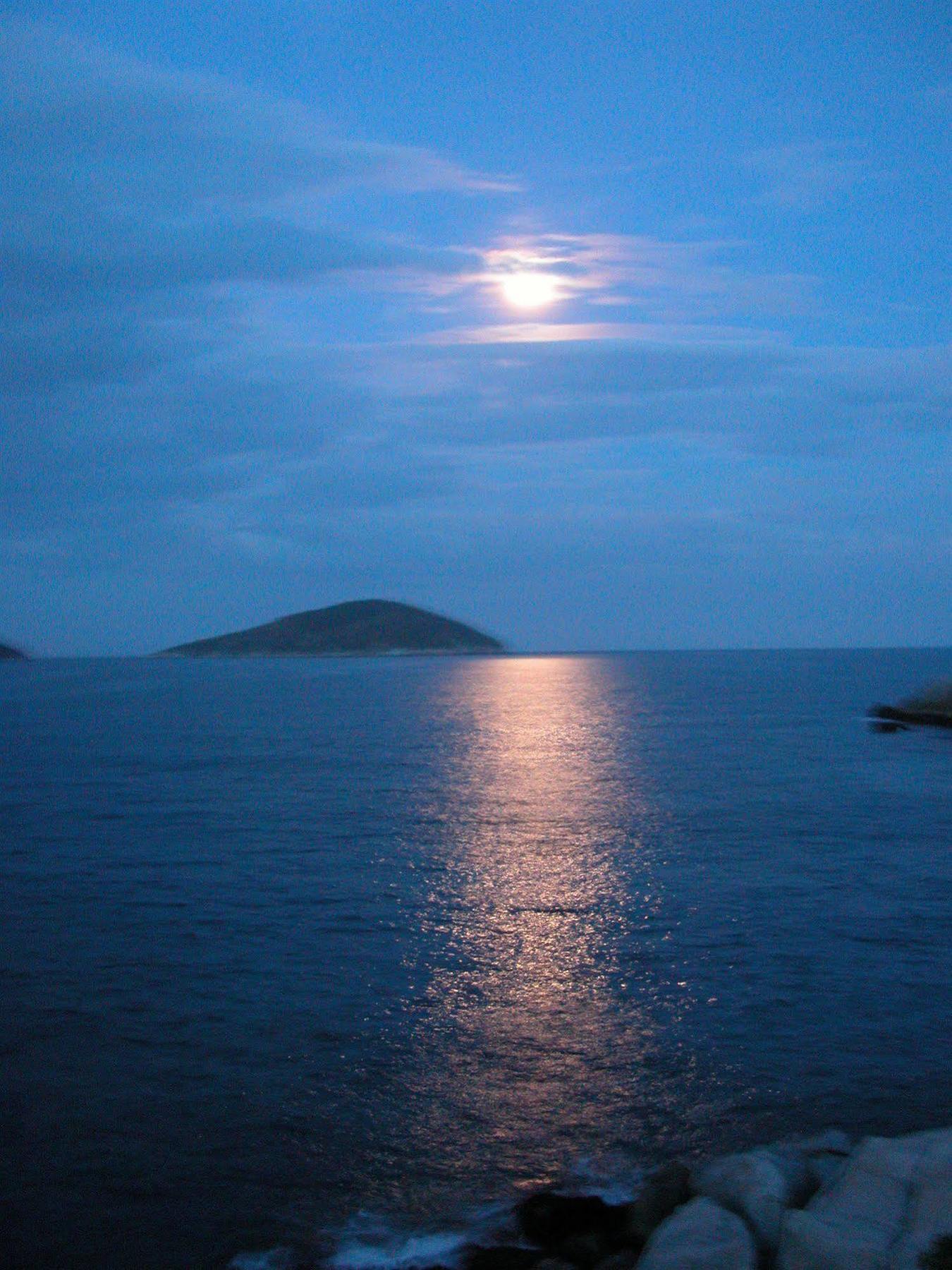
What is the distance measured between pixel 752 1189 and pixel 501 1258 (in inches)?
86.6

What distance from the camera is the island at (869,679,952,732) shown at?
73.8 meters

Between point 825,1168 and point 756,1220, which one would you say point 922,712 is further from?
point 756,1220

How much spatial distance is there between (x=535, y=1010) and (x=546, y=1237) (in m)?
6.24

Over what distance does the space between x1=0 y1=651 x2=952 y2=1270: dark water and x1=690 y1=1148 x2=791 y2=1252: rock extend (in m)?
1.60

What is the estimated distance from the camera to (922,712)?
76.4 meters

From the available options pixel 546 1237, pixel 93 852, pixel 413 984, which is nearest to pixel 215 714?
pixel 93 852

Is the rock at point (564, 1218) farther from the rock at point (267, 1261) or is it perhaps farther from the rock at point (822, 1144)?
the rock at point (267, 1261)

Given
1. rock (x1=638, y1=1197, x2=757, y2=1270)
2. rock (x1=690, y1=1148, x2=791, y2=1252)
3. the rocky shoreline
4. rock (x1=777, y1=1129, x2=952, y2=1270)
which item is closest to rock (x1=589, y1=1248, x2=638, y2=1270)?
the rocky shoreline

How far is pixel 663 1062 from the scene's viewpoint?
1438 centimetres

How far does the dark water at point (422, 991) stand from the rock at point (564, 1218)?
2.20 ft

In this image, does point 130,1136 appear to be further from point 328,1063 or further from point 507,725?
point 507,725

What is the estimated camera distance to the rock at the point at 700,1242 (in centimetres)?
852

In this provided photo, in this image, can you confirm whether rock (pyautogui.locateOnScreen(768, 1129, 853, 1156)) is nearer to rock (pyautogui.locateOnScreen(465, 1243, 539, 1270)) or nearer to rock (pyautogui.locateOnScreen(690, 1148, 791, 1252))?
rock (pyautogui.locateOnScreen(690, 1148, 791, 1252))

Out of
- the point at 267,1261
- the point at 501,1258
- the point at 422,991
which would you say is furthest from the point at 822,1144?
the point at 422,991
